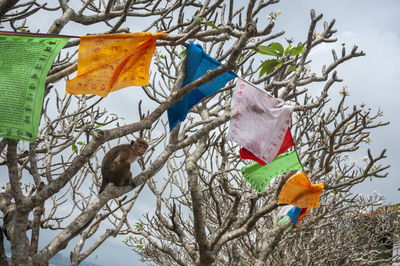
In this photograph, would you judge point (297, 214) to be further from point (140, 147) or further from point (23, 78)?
point (23, 78)

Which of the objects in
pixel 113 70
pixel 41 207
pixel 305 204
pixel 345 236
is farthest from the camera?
pixel 345 236

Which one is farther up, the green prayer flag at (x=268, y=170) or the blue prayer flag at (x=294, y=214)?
the green prayer flag at (x=268, y=170)

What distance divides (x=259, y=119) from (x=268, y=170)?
2.81ft

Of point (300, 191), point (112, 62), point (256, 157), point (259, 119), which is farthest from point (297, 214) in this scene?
point (112, 62)

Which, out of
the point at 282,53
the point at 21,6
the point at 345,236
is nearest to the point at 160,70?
the point at 21,6

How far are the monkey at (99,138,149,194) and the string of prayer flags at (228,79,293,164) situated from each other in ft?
4.08

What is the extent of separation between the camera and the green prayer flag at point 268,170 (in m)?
4.19

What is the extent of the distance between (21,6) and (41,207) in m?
2.35

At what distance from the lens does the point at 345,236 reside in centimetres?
861

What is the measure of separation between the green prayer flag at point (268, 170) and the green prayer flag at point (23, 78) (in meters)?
2.65

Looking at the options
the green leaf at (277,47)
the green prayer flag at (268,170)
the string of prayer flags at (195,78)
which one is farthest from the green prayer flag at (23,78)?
the green prayer flag at (268,170)

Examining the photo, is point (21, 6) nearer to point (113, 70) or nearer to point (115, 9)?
point (115, 9)

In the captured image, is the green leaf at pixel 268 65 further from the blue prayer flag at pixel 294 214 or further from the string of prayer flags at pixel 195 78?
the blue prayer flag at pixel 294 214

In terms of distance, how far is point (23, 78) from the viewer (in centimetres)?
243
